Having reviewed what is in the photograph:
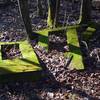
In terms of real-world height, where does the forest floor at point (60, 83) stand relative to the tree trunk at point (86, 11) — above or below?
below

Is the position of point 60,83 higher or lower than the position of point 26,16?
lower

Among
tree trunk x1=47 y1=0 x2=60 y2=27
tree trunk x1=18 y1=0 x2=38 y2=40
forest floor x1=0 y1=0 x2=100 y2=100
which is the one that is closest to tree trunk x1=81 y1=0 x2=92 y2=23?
tree trunk x1=47 y1=0 x2=60 y2=27

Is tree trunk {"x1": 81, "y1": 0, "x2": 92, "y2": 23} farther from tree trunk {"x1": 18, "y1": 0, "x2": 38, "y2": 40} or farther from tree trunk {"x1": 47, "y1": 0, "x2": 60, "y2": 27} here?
tree trunk {"x1": 18, "y1": 0, "x2": 38, "y2": 40}

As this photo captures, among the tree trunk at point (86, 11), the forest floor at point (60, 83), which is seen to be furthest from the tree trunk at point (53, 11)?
the forest floor at point (60, 83)

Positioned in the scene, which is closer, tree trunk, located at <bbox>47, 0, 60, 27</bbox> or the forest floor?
the forest floor

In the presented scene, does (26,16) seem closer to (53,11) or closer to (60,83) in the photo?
(53,11)

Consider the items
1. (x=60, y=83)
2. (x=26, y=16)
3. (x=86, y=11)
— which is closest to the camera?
(x=60, y=83)

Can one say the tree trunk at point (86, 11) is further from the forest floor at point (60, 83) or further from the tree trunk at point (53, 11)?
the forest floor at point (60, 83)

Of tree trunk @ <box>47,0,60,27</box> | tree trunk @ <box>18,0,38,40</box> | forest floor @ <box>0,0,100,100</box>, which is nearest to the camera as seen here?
forest floor @ <box>0,0,100,100</box>

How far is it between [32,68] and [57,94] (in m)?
0.63

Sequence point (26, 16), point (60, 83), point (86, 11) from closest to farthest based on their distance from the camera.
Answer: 1. point (60, 83)
2. point (26, 16)
3. point (86, 11)

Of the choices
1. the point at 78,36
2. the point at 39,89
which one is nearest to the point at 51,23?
the point at 78,36

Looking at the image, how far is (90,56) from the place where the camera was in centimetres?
586

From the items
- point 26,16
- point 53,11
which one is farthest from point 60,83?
point 53,11
